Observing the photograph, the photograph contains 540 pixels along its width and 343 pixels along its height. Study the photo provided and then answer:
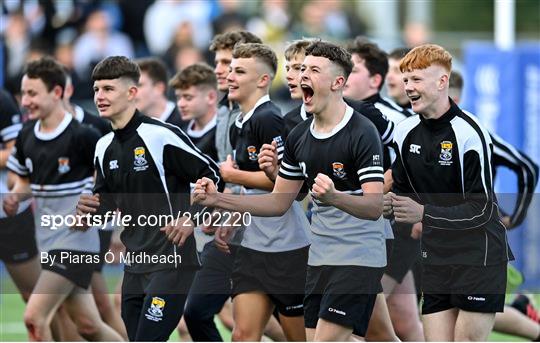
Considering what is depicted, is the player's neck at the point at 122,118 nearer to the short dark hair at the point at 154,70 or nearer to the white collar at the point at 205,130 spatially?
the white collar at the point at 205,130

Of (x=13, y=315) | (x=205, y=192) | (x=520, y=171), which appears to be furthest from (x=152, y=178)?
(x=13, y=315)

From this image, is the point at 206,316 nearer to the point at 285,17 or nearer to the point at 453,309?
the point at 453,309

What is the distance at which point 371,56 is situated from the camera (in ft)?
31.9

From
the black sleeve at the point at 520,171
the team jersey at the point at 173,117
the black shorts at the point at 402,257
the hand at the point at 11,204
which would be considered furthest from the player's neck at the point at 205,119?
the black sleeve at the point at 520,171

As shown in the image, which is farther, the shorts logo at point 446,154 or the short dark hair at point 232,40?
the short dark hair at point 232,40

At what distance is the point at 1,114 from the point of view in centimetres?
1067

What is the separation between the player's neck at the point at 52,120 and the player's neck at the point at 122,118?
145cm

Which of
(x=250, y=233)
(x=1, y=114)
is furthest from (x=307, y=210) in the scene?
(x=1, y=114)

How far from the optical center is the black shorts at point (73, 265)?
30.1 ft

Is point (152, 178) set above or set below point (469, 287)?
above

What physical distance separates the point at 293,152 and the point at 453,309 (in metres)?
1.29

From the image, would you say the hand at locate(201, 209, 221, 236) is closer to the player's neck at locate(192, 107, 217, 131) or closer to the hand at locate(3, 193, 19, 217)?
the hand at locate(3, 193, 19, 217)

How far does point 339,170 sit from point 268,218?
40.4 inches

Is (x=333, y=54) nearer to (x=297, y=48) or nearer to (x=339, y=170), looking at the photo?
(x=339, y=170)
